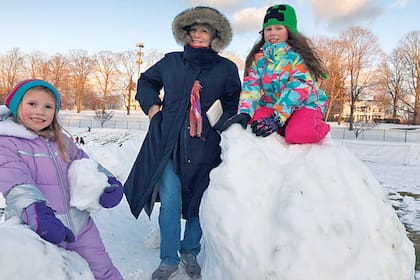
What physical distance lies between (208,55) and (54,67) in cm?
5619

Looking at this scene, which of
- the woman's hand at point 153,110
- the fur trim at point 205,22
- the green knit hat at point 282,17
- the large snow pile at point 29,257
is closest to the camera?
the large snow pile at point 29,257

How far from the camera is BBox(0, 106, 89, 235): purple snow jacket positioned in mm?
2020

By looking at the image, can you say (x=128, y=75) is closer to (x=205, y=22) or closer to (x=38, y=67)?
(x=38, y=67)

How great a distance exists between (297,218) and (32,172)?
149 cm

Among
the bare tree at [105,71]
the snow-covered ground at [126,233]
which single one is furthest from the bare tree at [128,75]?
the snow-covered ground at [126,233]

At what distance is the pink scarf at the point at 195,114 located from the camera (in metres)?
3.04

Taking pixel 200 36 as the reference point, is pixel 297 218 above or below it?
below

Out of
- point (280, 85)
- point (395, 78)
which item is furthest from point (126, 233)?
point (395, 78)

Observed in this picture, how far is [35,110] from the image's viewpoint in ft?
7.83

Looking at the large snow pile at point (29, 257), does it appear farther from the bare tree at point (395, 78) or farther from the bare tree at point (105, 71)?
the bare tree at point (105, 71)

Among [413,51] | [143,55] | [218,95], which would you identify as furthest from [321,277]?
[143,55]

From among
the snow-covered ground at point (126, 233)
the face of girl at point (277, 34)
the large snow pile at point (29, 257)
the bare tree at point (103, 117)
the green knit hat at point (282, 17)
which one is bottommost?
the bare tree at point (103, 117)

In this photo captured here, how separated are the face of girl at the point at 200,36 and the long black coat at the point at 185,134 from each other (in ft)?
0.20

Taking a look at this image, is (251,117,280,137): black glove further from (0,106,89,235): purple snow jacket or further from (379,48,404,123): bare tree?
(379,48,404,123): bare tree
